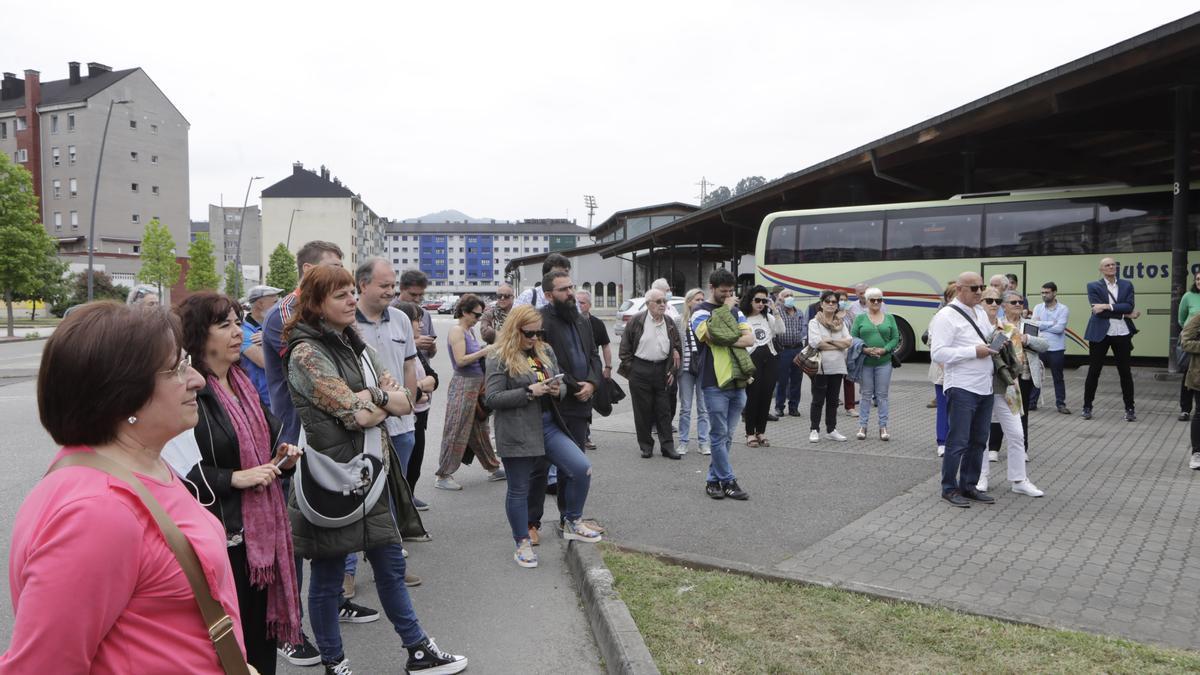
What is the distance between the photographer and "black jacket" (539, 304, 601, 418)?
5.59m

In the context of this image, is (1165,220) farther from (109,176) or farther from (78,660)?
(109,176)

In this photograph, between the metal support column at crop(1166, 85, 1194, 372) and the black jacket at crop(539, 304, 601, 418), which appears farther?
the metal support column at crop(1166, 85, 1194, 372)

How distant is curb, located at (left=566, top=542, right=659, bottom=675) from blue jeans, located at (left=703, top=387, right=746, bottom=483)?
6.11 ft

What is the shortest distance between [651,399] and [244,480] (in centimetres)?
630

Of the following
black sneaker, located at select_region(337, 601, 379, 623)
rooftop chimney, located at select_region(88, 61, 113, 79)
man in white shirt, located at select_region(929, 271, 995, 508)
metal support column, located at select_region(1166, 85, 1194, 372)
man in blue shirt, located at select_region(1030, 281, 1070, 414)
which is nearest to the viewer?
black sneaker, located at select_region(337, 601, 379, 623)

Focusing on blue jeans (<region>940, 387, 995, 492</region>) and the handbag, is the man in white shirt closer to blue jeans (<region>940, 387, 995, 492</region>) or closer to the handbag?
blue jeans (<region>940, 387, 995, 492</region>)

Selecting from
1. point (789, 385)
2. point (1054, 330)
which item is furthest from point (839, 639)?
point (1054, 330)

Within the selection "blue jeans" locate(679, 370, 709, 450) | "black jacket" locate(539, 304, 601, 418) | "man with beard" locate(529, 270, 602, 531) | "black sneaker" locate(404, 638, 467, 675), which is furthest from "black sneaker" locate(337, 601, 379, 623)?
"blue jeans" locate(679, 370, 709, 450)

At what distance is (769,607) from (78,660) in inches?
140

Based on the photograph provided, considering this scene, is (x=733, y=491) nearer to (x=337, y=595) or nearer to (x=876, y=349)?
(x=876, y=349)

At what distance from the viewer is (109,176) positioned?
218 ft

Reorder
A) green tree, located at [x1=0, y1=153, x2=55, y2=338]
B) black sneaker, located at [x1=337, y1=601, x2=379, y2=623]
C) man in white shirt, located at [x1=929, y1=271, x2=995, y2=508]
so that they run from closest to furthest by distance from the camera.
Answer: black sneaker, located at [x1=337, y1=601, x2=379, y2=623] < man in white shirt, located at [x1=929, y1=271, x2=995, y2=508] < green tree, located at [x1=0, y1=153, x2=55, y2=338]

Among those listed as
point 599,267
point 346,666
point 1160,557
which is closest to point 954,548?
point 1160,557

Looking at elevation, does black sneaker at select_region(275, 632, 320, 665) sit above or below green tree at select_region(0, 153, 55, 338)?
below
